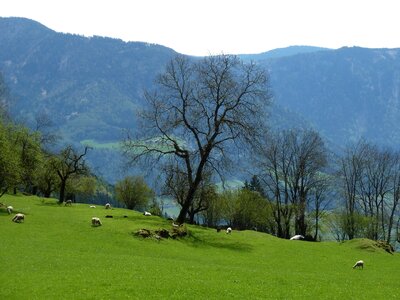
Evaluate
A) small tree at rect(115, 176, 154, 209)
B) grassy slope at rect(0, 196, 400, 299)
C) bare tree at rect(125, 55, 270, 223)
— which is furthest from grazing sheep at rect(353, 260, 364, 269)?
small tree at rect(115, 176, 154, 209)

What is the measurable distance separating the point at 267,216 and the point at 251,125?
58.0 metres

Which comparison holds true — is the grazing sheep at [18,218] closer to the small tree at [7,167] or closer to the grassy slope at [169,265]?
the grassy slope at [169,265]

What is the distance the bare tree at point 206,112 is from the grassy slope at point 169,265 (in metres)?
9.93

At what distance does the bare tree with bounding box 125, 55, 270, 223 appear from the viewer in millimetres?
59062

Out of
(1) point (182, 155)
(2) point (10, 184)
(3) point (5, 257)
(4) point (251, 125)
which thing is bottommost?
(3) point (5, 257)

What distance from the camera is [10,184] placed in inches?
2363

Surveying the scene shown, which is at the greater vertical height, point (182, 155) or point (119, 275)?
point (182, 155)

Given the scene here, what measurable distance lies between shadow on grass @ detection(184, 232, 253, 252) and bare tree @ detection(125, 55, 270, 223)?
22.6ft

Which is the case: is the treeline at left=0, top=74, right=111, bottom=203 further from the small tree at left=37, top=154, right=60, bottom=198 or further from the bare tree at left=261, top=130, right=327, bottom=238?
the bare tree at left=261, top=130, right=327, bottom=238

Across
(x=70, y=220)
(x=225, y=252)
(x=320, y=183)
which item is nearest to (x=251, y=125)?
(x=225, y=252)

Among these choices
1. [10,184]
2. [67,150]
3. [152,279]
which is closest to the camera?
[152,279]

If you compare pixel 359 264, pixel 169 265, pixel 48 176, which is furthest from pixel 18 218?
Answer: pixel 48 176

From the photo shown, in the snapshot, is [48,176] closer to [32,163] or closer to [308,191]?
[32,163]

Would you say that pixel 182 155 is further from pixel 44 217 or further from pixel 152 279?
pixel 152 279
